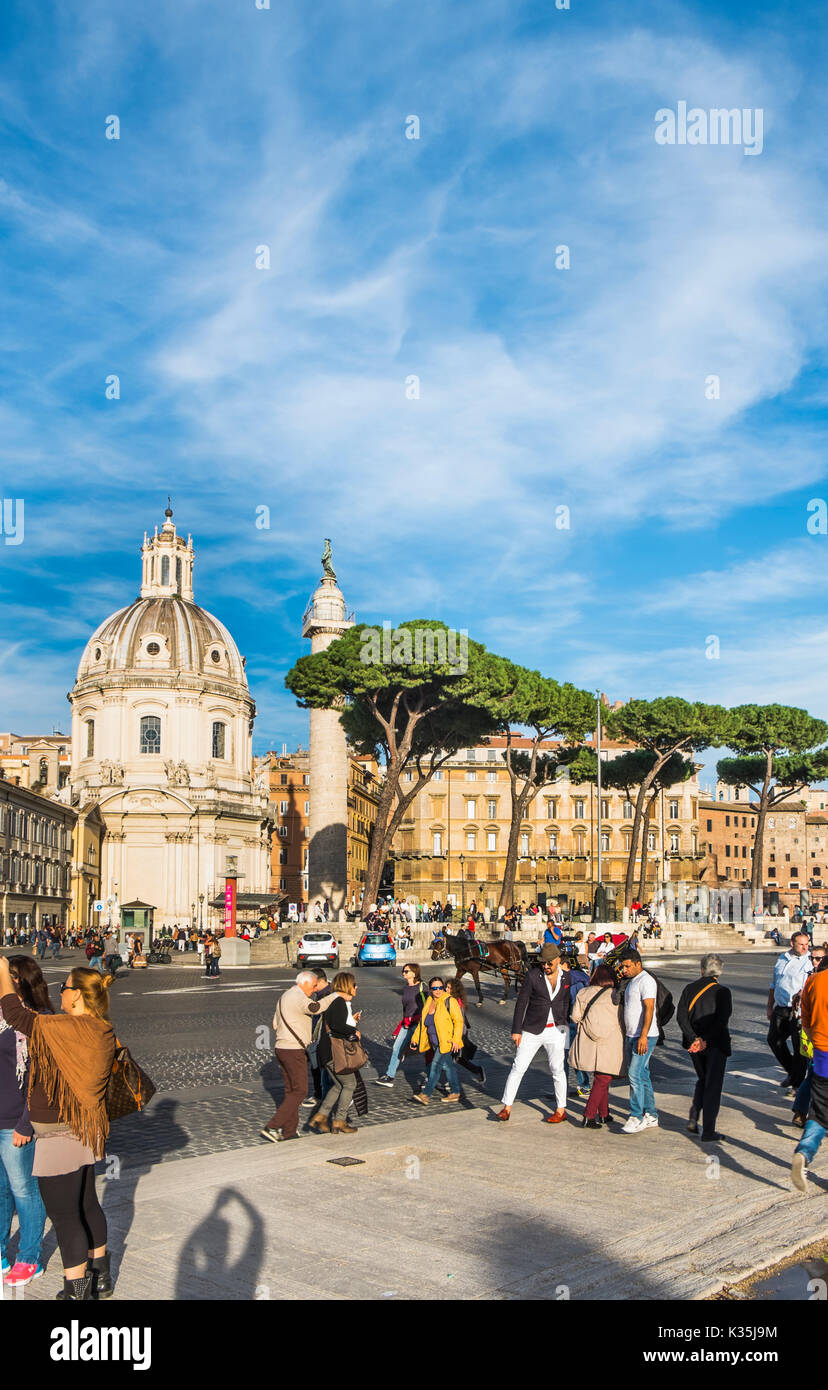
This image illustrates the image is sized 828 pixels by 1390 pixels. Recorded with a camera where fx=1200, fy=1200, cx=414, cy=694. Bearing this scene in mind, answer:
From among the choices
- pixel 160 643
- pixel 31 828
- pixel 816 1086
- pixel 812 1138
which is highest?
pixel 160 643

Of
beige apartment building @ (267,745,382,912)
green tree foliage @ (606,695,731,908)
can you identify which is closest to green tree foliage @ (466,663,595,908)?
green tree foliage @ (606,695,731,908)

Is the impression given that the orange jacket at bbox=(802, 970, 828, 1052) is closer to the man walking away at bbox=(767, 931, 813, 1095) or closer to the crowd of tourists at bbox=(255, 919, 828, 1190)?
the crowd of tourists at bbox=(255, 919, 828, 1190)

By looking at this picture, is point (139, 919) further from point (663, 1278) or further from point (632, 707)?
point (663, 1278)

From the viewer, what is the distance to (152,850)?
88.8 m

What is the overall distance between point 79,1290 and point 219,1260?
3.01 ft

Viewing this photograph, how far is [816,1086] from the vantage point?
818 centimetres

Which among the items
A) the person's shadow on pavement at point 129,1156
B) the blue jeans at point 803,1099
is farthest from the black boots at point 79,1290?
the blue jeans at point 803,1099

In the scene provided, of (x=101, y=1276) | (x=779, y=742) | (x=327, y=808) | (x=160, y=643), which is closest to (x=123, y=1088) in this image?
(x=101, y=1276)

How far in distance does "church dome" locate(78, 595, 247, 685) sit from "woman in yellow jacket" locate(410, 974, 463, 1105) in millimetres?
81292

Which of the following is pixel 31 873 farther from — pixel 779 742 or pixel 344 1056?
pixel 344 1056

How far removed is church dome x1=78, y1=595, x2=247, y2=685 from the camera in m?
92.0

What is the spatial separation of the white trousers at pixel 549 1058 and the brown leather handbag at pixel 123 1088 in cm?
509

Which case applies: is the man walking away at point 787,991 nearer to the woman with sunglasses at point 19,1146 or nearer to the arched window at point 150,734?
the woman with sunglasses at point 19,1146
